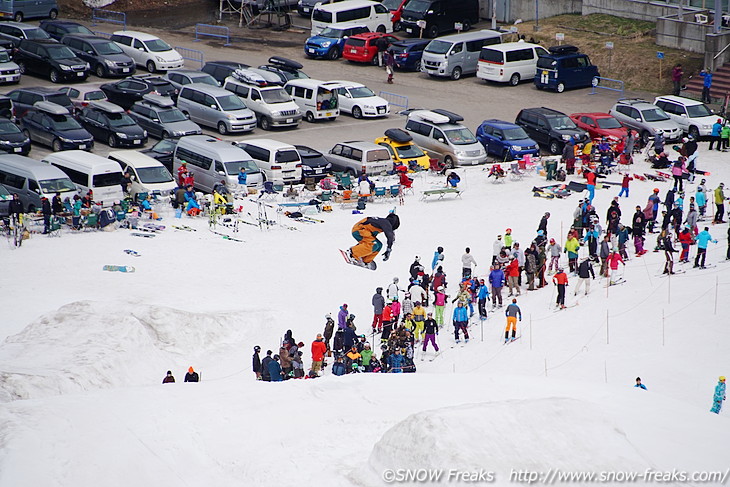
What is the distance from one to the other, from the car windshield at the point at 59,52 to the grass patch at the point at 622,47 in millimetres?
20791

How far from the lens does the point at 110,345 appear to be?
20484 millimetres

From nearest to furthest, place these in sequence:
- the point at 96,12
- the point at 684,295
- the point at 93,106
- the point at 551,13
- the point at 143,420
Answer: the point at 143,420
the point at 684,295
the point at 93,106
the point at 551,13
the point at 96,12

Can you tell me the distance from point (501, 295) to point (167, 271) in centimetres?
817

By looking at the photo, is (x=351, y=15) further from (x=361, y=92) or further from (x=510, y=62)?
(x=361, y=92)

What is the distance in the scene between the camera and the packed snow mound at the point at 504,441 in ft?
44.9

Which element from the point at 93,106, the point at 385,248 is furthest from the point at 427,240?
the point at 93,106

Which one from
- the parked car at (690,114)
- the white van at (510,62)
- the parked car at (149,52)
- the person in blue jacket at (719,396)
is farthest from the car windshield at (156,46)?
the person in blue jacket at (719,396)

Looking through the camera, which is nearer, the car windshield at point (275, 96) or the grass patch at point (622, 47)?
the car windshield at point (275, 96)

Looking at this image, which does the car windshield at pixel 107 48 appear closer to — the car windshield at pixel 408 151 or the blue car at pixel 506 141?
the car windshield at pixel 408 151

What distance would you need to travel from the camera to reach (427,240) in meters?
28.1

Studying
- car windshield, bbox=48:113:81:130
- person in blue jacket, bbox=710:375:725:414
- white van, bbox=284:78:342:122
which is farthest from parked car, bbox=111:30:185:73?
person in blue jacket, bbox=710:375:725:414

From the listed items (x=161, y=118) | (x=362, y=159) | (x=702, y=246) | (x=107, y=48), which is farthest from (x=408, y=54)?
(x=702, y=246)

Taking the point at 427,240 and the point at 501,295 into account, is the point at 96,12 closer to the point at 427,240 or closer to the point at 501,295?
the point at 427,240

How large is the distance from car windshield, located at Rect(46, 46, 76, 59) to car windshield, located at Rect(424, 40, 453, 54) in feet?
50.1
